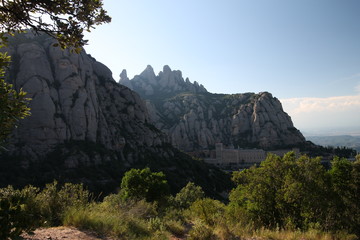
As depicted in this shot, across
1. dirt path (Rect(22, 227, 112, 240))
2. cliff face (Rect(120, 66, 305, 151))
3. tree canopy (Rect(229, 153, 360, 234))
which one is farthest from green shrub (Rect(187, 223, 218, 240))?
cliff face (Rect(120, 66, 305, 151))

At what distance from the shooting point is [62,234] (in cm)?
773

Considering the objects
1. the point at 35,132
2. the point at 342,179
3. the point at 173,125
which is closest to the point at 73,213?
the point at 342,179

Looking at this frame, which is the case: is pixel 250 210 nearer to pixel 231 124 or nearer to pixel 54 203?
pixel 54 203

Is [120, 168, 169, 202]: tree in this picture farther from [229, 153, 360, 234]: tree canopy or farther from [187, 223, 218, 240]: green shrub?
[187, 223, 218, 240]: green shrub

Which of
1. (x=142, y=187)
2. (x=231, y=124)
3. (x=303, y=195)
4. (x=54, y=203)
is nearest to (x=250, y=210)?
(x=303, y=195)

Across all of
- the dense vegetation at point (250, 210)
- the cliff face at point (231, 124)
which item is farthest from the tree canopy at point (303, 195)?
the cliff face at point (231, 124)

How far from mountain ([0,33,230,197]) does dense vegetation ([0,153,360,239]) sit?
56.7m

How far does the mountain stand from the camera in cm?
6781

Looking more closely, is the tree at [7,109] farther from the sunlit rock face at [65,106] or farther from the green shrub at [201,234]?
the sunlit rock face at [65,106]

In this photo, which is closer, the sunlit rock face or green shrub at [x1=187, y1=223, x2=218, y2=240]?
green shrub at [x1=187, y1=223, x2=218, y2=240]

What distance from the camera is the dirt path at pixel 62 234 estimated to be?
726 cm

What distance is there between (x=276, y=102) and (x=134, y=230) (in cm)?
18123

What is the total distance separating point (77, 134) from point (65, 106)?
12042mm

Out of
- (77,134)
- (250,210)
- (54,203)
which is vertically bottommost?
(250,210)
